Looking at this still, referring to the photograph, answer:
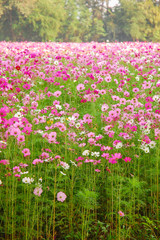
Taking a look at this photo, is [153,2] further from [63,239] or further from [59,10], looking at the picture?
[63,239]

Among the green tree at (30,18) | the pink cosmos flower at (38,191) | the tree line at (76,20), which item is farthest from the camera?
the tree line at (76,20)

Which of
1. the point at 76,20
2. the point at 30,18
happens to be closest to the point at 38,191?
the point at 30,18

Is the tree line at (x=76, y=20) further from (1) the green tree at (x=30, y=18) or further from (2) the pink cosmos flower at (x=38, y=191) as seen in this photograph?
(2) the pink cosmos flower at (x=38, y=191)

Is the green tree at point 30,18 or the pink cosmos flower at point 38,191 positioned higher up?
the green tree at point 30,18

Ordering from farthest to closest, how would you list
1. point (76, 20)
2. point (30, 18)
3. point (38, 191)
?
1. point (76, 20)
2. point (30, 18)
3. point (38, 191)

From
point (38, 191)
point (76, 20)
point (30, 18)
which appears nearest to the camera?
point (38, 191)

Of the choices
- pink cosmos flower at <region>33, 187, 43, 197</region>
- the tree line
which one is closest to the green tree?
the tree line

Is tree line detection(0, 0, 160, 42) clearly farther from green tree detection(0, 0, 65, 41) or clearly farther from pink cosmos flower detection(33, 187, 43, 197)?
pink cosmos flower detection(33, 187, 43, 197)

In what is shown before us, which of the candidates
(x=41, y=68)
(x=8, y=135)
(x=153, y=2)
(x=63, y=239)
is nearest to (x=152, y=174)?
(x=63, y=239)

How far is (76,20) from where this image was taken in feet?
Result: 125

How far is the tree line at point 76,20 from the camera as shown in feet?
106

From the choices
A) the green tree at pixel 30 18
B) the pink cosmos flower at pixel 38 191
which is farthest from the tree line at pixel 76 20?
the pink cosmos flower at pixel 38 191

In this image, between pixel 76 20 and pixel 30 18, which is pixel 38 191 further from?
pixel 76 20

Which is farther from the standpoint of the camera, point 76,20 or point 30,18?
point 76,20
